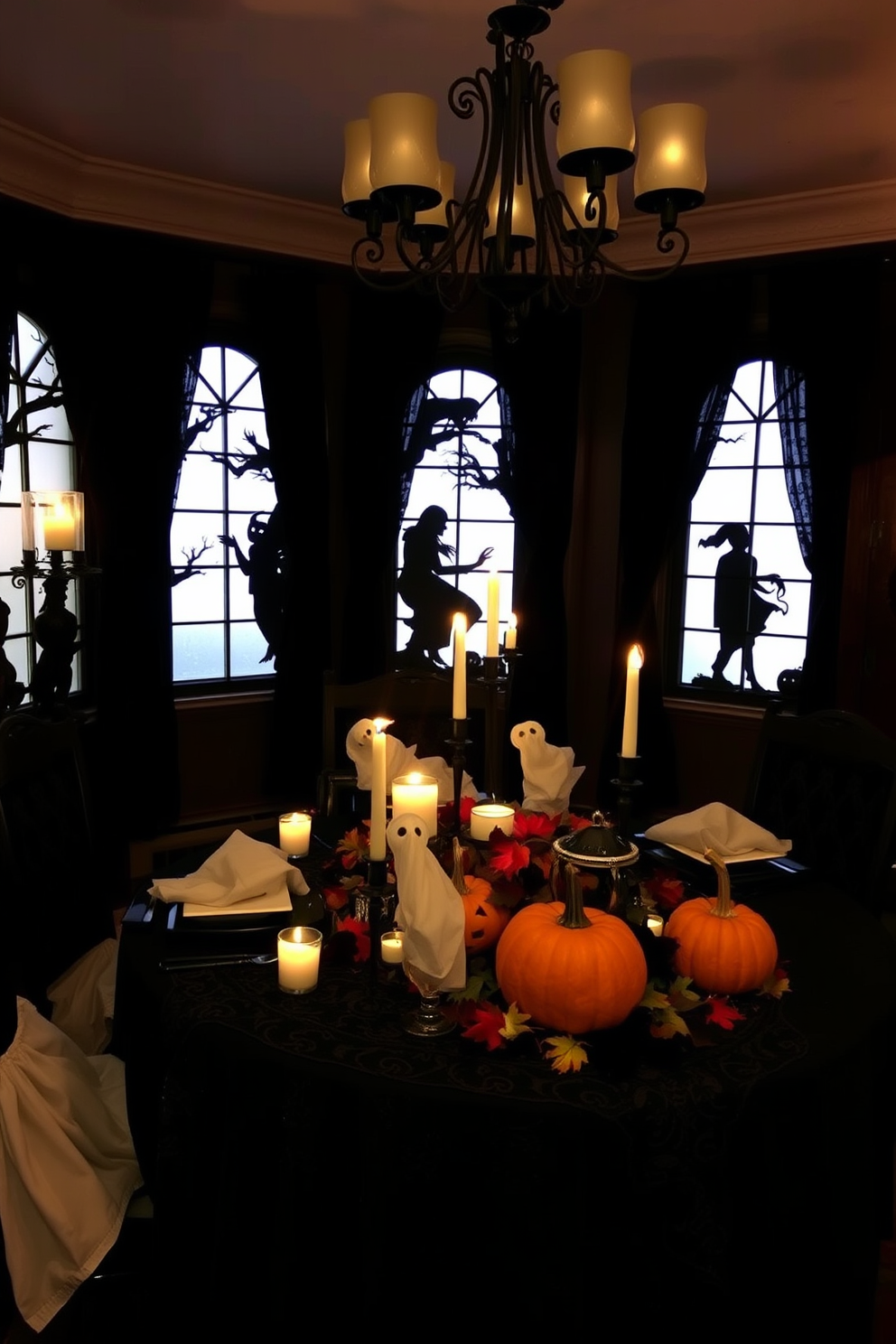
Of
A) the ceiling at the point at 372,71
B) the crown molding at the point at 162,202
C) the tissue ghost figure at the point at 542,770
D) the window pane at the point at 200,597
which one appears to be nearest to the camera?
the tissue ghost figure at the point at 542,770

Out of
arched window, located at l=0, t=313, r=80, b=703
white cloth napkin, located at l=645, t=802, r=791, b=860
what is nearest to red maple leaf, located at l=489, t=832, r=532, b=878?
white cloth napkin, located at l=645, t=802, r=791, b=860

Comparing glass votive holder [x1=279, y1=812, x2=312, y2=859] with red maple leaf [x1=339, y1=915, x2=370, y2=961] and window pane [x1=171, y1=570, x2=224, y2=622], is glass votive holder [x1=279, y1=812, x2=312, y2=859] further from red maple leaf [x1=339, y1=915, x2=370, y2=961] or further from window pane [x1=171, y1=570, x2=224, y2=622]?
window pane [x1=171, y1=570, x2=224, y2=622]

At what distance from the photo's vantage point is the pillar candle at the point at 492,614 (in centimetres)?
171

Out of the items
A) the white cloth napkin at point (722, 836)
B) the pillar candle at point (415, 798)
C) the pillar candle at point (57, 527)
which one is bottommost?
the white cloth napkin at point (722, 836)

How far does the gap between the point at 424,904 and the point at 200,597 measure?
3.06 m

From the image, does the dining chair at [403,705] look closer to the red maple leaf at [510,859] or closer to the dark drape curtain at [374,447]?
the red maple leaf at [510,859]

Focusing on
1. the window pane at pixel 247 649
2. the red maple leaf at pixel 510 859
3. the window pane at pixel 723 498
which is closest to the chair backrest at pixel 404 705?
the red maple leaf at pixel 510 859

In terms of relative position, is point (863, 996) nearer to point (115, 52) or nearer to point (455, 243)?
point (455, 243)

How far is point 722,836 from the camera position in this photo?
1976mm

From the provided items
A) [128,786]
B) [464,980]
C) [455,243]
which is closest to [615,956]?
[464,980]

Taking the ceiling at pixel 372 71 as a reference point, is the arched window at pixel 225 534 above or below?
below

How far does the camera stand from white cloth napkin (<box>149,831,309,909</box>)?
1.66 m

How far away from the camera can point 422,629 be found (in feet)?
14.3

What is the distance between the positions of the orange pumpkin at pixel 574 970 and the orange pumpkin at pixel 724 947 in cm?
12
